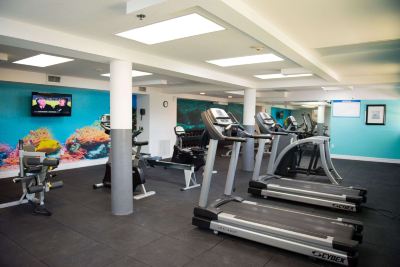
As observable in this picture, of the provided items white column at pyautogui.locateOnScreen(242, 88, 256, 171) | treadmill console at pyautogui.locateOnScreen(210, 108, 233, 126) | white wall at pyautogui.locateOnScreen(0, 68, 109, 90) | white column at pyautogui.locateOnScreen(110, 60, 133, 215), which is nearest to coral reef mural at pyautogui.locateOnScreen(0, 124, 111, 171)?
white wall at pyautogui.locateOnScreen(0, 68, 109, 90)

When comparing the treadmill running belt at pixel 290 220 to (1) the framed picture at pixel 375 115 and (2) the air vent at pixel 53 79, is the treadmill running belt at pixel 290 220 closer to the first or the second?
(2) the air vent at pixel 53 79

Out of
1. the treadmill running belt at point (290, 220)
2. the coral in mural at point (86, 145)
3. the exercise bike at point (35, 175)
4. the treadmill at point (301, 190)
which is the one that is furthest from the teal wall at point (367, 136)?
the exercise bike at point (35, 175)

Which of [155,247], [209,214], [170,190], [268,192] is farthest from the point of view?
[170,190]

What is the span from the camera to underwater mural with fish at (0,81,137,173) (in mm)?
5672

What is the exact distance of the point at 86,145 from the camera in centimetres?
708

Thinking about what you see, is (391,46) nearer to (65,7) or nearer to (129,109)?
(129,109)

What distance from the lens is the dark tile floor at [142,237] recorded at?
249 centimetres

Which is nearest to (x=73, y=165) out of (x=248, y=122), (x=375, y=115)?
(x=248, y=122)

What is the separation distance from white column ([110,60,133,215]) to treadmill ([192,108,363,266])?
43.7 inches

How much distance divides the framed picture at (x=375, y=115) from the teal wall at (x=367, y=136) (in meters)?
0.10

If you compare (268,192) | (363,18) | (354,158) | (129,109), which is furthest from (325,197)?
(354,158)

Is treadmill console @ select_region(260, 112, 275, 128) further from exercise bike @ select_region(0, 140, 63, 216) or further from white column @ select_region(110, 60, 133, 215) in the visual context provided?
exercise bike @ select_region(0, 140, 63, 216)

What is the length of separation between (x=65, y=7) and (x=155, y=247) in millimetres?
2441

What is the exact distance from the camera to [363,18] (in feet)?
8.38
